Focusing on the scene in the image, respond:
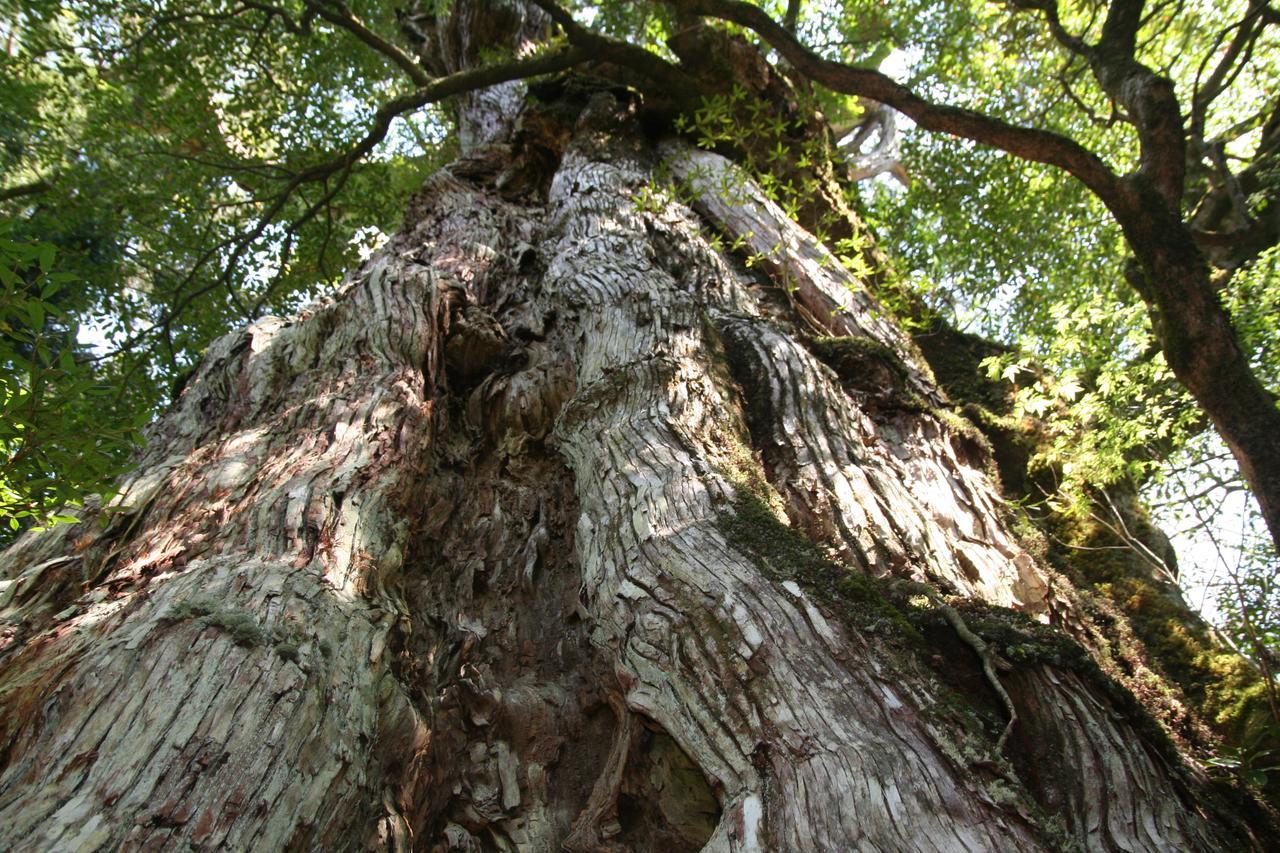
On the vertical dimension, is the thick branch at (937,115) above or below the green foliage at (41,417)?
above

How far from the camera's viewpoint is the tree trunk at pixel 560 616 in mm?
1594

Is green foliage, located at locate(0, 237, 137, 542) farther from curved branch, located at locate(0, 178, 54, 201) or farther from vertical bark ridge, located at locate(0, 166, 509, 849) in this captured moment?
curved branch, located at locate(0, 178, 54, 201)

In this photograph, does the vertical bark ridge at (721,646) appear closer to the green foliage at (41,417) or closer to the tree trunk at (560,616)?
the tree trunk at (560,616)

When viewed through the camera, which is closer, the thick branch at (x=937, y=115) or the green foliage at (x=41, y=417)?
the green foliage at (x=41, y=417)

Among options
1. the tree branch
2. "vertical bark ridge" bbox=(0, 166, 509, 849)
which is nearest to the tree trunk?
"vertical bark ridge" bbox=(0, 166, 509, 849)

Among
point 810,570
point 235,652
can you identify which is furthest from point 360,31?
point 810,570

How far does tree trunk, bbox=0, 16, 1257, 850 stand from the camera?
1594 millimetres

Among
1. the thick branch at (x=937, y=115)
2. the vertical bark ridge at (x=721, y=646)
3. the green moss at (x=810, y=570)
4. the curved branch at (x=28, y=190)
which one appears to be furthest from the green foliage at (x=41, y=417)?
the curved branch at (x=28, y=190)

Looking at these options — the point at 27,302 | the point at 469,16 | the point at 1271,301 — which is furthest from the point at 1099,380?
the point at 469,16

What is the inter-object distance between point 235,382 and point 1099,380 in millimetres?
4473

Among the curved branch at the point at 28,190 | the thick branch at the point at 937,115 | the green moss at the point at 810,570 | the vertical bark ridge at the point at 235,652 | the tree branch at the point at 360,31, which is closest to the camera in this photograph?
the vertical bark ridge at the point at 235,652

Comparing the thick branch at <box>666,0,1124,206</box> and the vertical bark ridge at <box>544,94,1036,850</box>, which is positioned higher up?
the thick branch at <box>666,0,1124,206</box>

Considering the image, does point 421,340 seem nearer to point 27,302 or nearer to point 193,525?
point 193,525

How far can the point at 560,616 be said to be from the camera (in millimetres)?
2789
